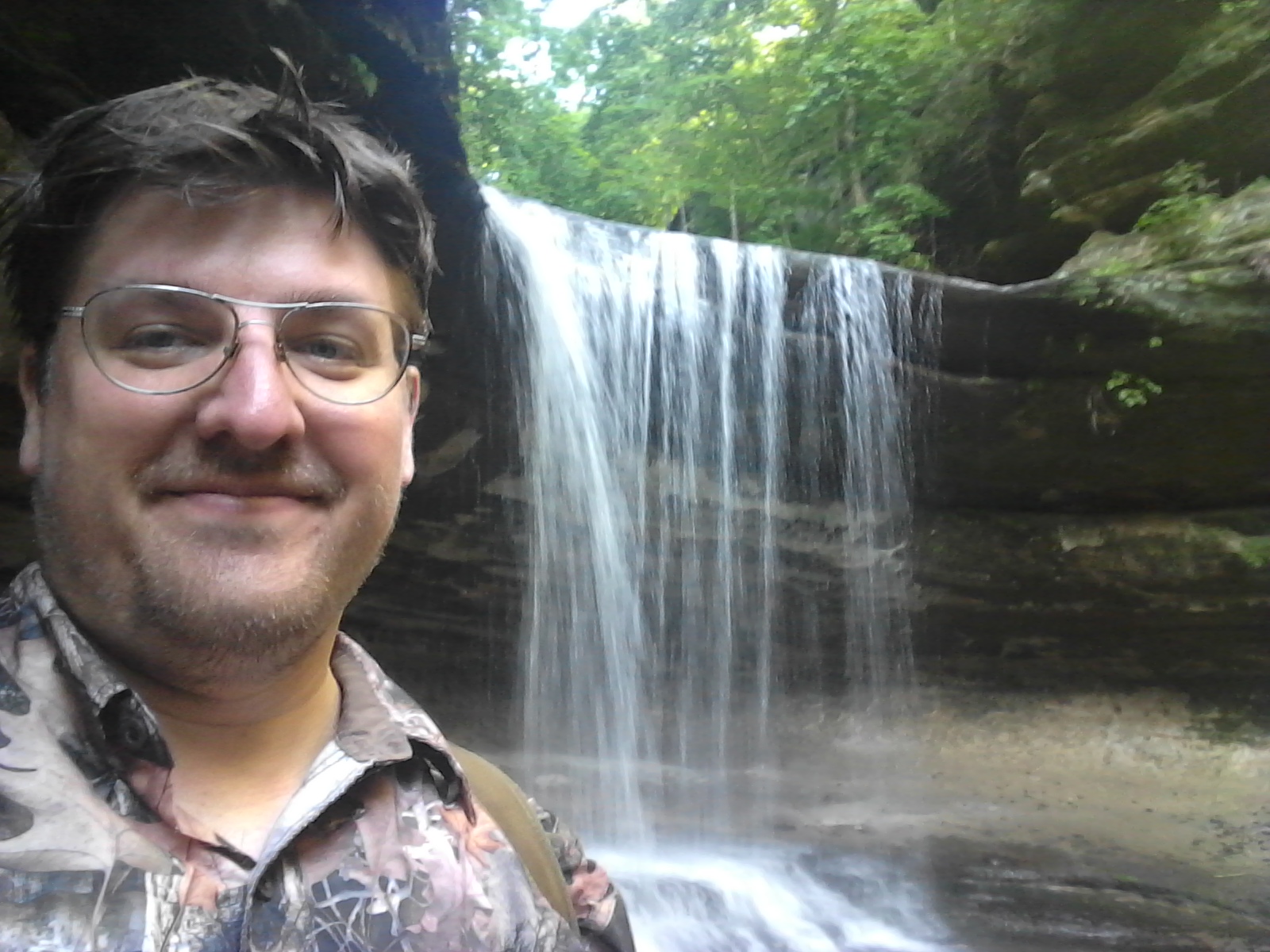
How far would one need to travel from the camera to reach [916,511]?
19.7ft

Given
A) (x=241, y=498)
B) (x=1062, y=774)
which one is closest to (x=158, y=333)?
(x=241, y=498)

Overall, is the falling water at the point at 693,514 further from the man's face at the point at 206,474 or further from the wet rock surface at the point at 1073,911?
the man's face at the point at 206,474

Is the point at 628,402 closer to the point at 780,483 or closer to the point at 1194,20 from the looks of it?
the point at 780,483

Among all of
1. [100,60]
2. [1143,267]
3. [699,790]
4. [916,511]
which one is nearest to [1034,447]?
[916,511]

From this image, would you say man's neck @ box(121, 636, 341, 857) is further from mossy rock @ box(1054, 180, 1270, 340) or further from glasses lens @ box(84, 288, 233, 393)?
mossy rock @ box(1054, 180, 1270, 340)

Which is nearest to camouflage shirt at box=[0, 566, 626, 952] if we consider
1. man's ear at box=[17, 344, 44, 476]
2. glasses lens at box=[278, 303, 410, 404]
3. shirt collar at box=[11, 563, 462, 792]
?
shirt collar at box=[11, 563, 462, 792]

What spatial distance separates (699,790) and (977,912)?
214cm

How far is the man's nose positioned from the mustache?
0.01 metres

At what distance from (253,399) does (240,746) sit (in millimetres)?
442

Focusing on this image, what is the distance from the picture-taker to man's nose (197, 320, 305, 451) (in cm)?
97

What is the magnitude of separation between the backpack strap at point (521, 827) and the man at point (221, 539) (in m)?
0.10

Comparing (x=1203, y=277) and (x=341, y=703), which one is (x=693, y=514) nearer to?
(x=1203, y=277)

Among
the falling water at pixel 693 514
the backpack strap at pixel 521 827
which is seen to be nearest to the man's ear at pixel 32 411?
the backpack strap at pixel 521 827

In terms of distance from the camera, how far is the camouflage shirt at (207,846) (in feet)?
2.69
